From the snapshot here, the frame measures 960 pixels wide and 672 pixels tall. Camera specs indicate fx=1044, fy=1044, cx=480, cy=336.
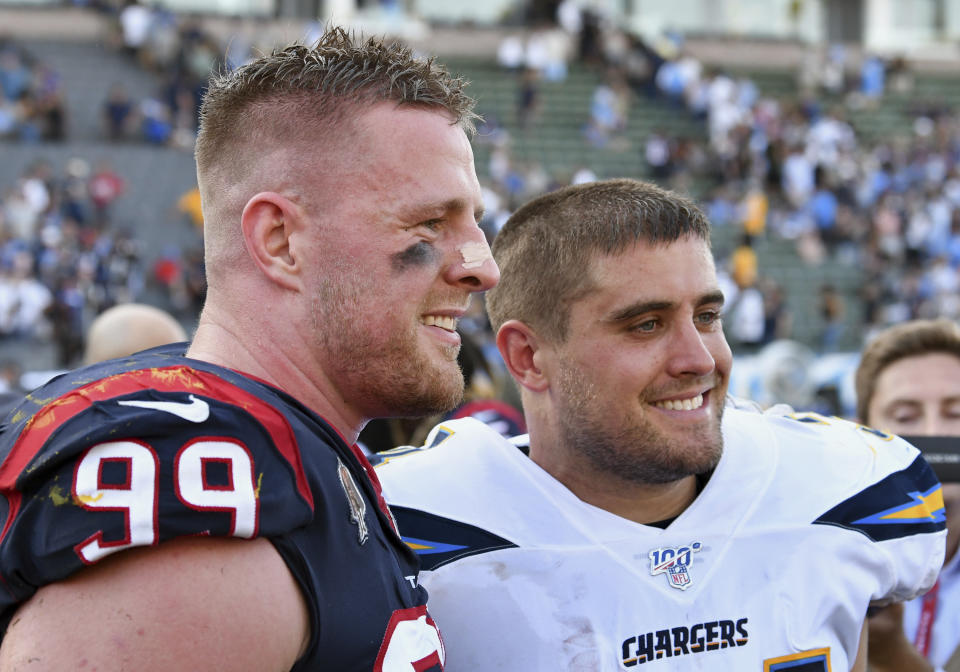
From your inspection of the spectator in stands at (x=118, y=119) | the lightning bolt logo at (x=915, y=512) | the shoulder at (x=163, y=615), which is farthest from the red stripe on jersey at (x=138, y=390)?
the spectator in stands at (x=118, y=119)

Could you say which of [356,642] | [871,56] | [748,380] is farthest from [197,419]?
[871,56]

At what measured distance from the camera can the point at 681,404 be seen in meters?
2.21

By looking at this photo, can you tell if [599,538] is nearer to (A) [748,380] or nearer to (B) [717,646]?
(B) [717,646]

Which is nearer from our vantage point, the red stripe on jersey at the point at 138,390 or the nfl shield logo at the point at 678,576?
the red stripe on jersey at the point at 138,390

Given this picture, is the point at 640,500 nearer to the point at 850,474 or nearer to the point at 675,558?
the point at 675,558

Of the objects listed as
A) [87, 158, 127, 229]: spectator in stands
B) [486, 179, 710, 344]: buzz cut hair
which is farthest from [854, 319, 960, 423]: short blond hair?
[87, 158, 127, 229]: spectator in stands

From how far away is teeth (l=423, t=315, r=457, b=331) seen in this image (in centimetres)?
167

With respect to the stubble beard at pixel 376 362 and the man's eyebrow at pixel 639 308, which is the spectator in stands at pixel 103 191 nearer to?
the man's eyebrow at pixel 639 308

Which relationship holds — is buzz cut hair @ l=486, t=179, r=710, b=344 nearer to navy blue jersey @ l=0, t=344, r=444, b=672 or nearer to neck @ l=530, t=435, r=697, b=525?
neck @ l=530, t=435, r=697, b=525

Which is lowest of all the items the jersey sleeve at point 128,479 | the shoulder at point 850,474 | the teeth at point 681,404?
the shoulder at point 850,474

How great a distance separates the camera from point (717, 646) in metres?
2.11

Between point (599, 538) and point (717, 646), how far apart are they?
0.32m

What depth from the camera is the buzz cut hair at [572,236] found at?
7.46 ft

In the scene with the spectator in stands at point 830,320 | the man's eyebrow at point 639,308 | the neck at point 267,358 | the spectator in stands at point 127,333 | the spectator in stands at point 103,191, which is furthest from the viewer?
the spectator in stands at point 830,320
